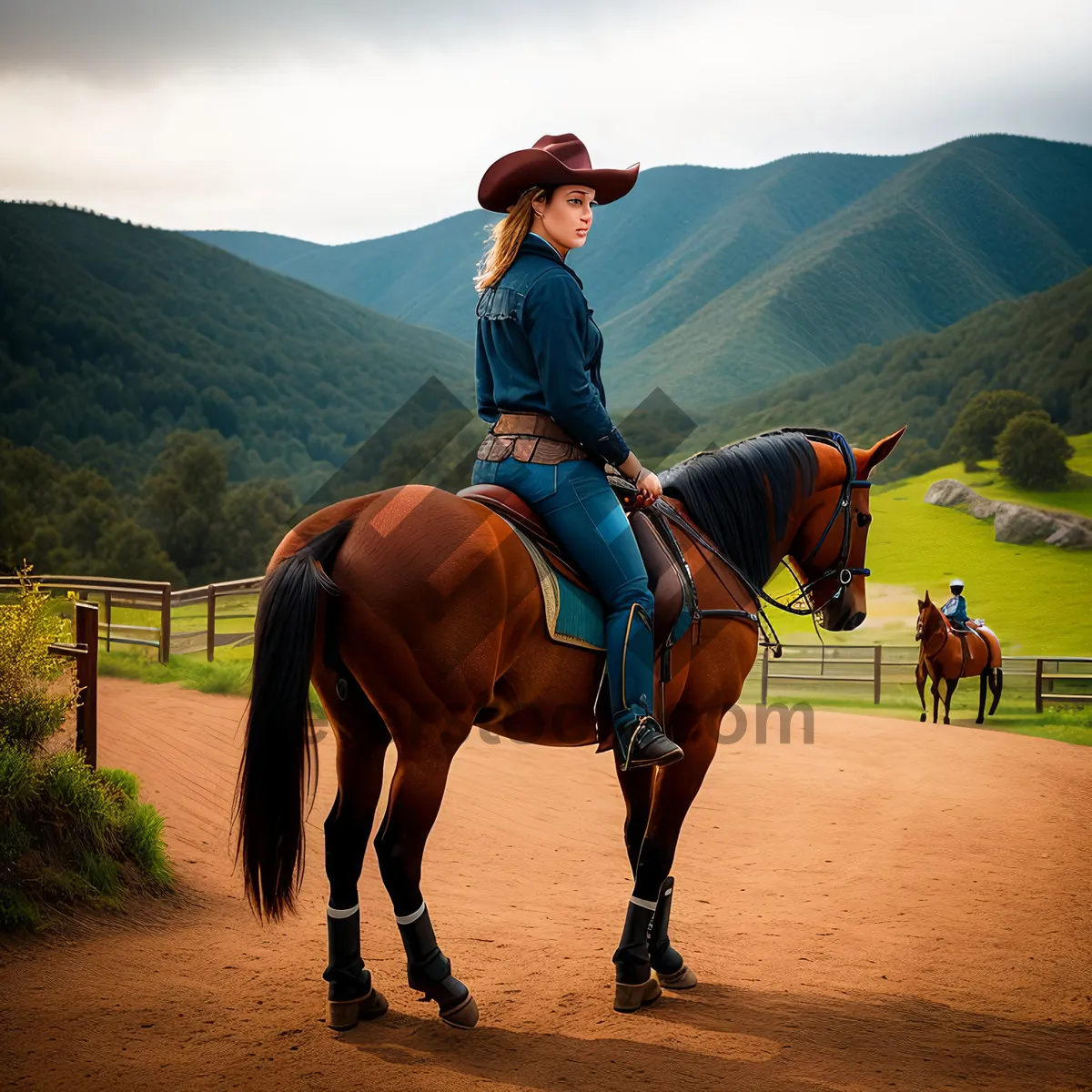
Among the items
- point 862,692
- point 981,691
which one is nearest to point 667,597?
point 981,691

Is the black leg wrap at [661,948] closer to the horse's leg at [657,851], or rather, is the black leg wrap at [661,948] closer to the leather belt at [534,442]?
the horse's leg at [657,851]

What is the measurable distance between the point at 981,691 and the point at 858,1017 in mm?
8499

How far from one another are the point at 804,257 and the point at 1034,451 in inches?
1025

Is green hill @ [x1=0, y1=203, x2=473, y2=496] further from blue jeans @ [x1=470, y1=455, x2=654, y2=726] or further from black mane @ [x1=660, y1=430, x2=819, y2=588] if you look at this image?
blue jeans @ [x1=470, y1=455, x2=654, y2=726]

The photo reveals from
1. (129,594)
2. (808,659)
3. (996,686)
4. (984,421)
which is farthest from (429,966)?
(984,421)

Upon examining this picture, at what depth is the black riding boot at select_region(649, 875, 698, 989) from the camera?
3.68 meters

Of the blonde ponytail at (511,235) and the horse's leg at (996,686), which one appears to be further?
the horse's leg at (996,686)

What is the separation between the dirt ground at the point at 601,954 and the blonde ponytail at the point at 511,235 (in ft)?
8.42

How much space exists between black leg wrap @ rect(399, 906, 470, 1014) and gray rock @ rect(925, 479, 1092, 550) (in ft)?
42.4

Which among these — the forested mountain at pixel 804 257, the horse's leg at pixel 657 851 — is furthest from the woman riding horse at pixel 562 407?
the forested mountain at pixel 804 257

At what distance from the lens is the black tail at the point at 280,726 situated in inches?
110

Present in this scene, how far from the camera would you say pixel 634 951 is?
348 centimetres

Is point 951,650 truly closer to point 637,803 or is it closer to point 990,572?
point 990,572

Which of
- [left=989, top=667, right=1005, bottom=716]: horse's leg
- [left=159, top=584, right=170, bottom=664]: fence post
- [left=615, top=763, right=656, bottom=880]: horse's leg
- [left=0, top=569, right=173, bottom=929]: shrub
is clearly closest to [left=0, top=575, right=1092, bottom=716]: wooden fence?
[left=159, top=584, right=170, bottom=664]: fence post
